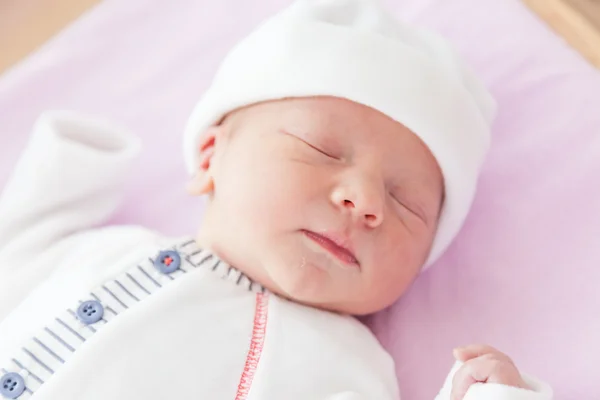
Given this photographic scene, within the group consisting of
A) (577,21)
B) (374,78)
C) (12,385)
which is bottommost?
(12,385)

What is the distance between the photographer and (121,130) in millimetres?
1333

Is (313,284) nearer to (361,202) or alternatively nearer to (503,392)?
(361,202)

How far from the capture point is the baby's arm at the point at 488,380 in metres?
0.94

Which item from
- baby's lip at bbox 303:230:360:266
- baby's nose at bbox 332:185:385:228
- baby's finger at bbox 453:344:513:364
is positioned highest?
baby's nose at bbox 332:185:385:228

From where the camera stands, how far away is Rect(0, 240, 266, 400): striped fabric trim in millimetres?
1020

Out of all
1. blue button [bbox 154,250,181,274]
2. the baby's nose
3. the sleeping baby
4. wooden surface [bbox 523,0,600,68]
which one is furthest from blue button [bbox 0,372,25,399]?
wooden surface [bbox 523,0,600,68]

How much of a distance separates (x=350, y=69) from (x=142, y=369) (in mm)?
465

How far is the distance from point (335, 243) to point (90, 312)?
31 cm

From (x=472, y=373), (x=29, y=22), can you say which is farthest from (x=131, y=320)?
(x=29, y=22)

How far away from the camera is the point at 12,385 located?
1.00 m

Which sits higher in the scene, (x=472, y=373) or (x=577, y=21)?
(x=577, y=21)

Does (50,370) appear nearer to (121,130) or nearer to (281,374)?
(281,374)

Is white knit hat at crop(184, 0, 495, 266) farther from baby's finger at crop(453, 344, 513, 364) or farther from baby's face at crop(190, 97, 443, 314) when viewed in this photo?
baby's finger at crop(453, 344, 513, 364)

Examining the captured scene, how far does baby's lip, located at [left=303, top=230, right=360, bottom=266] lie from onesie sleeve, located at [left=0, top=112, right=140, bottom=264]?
1.28 feet
